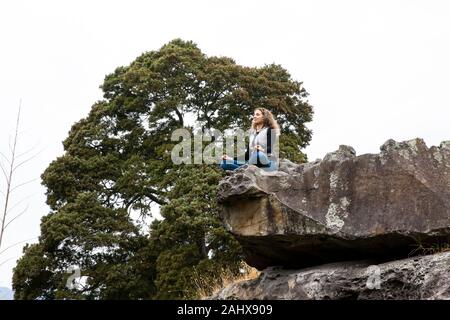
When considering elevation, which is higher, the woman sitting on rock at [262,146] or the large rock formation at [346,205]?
the woman sitting on rock at [262,146]

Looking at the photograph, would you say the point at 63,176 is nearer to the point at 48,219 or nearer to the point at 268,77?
the point at 48,219

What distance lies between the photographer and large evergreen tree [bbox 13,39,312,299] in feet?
66.9

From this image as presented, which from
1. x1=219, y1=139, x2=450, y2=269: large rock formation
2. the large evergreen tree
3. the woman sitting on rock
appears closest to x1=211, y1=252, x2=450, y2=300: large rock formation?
x1=219, y1=139, x2=450, y2=269: large rock formation

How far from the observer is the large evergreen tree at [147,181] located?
20.4 meters

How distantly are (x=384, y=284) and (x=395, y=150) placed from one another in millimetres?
1939

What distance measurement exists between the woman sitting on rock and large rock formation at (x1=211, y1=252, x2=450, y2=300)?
5.77ft

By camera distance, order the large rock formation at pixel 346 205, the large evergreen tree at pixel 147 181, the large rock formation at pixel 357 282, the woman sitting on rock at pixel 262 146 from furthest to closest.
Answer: the large evergreen tree at pixel 147 181 → the woman sitting on rock at pixel 262 146 → the large rock formation at pixel 346 205 → the large rock formation at pixel 357 282

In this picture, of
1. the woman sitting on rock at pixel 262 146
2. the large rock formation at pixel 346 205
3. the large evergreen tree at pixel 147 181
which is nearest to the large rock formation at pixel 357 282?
the large rock formation at pixel 346 205

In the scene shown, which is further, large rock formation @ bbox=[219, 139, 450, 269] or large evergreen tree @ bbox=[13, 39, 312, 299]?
large evergreen tree @ bbox=[13, 39, 312, 299]

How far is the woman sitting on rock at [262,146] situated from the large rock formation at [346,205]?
0.35 meters

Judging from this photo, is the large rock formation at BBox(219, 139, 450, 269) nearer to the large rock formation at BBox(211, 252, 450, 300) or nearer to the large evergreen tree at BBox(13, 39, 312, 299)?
the large rock formation at BBox(211, 252, 450, 300)

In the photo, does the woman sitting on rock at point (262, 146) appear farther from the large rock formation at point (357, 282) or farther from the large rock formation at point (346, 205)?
the large rock formation at point (357, 282)

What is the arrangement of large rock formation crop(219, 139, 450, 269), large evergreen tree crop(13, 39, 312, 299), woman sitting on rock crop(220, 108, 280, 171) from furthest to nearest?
large evergreen tree crop(13, 39, 312, 299)
woman sitting on rock crop(220, 108, 280, 171)
large rock formation crop(219, 139, 450, 269)

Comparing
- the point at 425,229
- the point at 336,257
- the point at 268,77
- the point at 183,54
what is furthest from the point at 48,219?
the point at 425,229
